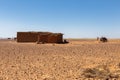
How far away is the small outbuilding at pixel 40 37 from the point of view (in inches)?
1908

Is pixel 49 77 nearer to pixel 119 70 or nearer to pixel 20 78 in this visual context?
pixel 20 78

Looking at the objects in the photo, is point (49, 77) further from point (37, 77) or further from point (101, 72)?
point (101, 72)

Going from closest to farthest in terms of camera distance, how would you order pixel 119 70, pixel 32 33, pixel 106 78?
pixel 106 78, pixel 119 70, pixel 32 33

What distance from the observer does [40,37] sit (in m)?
49.1

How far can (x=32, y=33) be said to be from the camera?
54.2 metres

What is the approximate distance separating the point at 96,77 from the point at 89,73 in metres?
0.70

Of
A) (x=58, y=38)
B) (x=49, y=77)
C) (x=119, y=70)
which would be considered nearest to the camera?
(x=49, y=77)

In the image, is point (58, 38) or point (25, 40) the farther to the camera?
point (25, 40)

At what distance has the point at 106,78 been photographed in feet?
34.6

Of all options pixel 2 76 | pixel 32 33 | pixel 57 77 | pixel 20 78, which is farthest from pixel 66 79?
pixel 32 33

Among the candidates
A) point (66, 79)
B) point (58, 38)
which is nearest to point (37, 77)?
point (66, 79)

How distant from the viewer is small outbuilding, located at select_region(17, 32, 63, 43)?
48469 mm

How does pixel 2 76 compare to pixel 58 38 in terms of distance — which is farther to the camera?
pixel 58 38

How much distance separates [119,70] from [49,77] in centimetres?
358
